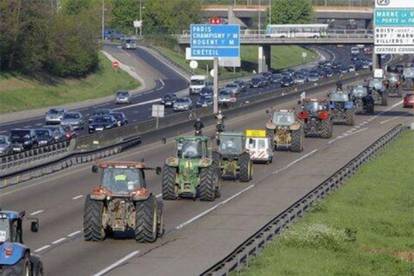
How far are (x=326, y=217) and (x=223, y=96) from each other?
66.4 meters

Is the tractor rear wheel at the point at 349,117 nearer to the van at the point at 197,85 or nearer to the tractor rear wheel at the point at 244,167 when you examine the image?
the tractor rear wheel at the point at 244,167

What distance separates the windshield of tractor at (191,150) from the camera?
41.5m

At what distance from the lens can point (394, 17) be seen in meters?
82.8

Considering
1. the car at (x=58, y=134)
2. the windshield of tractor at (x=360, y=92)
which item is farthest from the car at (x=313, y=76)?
the car at (x=58, y=134)

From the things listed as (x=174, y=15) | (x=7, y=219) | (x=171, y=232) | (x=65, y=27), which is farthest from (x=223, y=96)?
(x=174, y=15)

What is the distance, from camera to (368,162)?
5856 cm

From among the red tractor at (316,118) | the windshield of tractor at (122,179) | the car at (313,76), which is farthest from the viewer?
the car at (313,76)

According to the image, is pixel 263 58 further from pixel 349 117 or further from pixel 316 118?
pixel 316 118

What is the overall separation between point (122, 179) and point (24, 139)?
Result: 3383 cm

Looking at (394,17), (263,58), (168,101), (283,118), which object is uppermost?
(394,17)

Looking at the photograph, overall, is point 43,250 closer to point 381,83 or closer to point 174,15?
point 381,83

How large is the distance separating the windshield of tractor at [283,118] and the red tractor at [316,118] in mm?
6856

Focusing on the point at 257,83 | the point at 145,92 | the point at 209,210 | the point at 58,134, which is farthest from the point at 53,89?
the point at 209,210

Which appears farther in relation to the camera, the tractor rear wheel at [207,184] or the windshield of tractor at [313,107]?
the windshield of tractor at [313,107]
